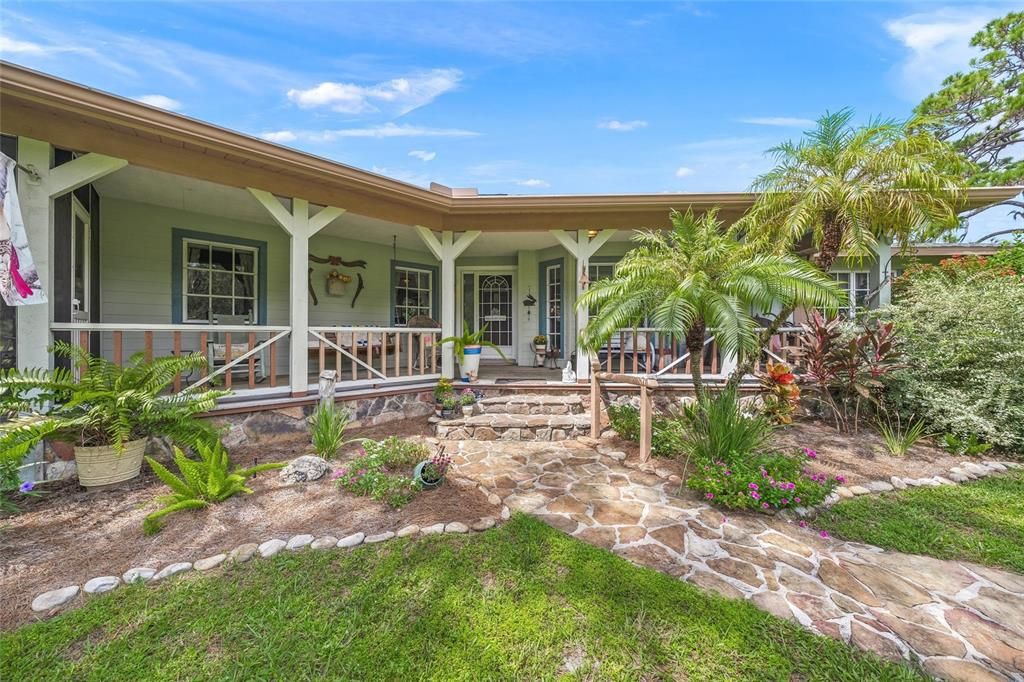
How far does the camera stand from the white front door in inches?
336

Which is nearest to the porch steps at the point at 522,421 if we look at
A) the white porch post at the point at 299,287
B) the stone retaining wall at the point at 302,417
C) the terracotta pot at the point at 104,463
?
the stone retaining wall at the point at 302,417

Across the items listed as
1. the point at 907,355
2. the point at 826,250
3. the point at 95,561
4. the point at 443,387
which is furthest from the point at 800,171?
the point at 95,561

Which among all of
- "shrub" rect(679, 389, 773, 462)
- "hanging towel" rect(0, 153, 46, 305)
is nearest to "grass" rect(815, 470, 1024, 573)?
"shrub" rect(679, 389, 773, 462)

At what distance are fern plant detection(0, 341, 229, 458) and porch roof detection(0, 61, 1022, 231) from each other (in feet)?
5.69

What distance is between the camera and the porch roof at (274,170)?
3.07 metres

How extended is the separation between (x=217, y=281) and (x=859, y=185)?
7859 millimetres

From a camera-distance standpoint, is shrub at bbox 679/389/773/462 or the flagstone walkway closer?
the flagstone walkway

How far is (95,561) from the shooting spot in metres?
2.25

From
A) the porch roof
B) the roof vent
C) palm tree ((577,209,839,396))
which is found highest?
the roof vent

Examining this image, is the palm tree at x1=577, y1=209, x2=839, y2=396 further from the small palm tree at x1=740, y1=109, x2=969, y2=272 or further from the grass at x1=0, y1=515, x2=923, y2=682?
the grass at x1=0, y1=515, x2=923, y2=682

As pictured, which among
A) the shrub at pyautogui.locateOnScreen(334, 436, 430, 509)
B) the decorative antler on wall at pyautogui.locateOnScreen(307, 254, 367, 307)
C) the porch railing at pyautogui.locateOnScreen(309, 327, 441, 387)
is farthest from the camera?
the decorative antler on wall at pyautogui.locateOnScreen(307, 254, 367, 307)

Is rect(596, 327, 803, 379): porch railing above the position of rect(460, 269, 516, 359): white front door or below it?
below

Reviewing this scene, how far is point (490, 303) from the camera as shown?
8609 mm

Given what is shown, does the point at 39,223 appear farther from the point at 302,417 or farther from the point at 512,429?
the point at 512,429
